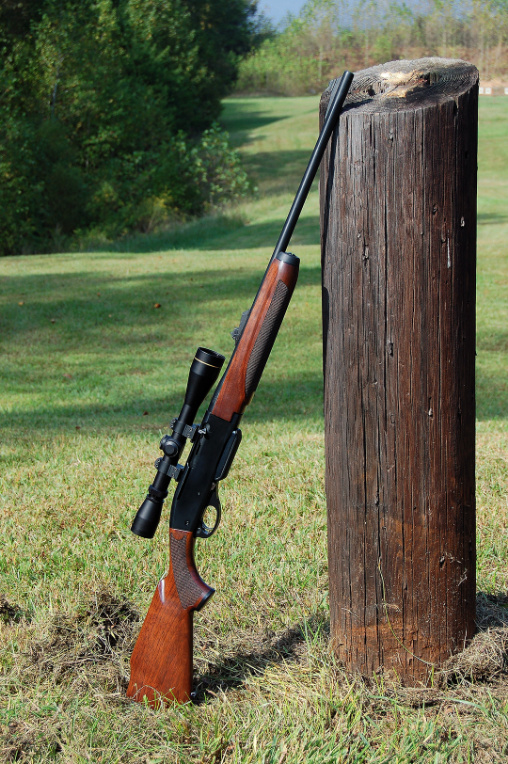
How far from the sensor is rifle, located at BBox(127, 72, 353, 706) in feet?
8.20

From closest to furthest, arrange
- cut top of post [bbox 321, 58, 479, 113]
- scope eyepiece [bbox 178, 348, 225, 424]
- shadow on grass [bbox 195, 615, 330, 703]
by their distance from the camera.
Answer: cut top of post [bbox 321, 58, 479, 113] < scope eyepiece [bbox 178, 348, 225, 424] < shadow on grass [bbox 195, 615, 330, 703]

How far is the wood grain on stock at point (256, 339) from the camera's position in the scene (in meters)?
2.45

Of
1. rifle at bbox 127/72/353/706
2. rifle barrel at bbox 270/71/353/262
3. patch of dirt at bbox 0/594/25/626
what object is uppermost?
rifle barrel at bbox 270/71/353/262

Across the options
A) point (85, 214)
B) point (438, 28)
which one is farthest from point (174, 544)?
point (438, 28)

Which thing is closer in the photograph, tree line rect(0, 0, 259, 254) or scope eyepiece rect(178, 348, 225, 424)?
scope eyepiece rect(178, 348, 225, 424)

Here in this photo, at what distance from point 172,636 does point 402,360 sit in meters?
1.19

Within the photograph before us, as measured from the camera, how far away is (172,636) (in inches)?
100

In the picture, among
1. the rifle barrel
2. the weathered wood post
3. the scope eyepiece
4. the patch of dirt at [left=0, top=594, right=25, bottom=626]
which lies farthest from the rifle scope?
the patch of dirt at [left=0, top=594, right=25, bottom=626]

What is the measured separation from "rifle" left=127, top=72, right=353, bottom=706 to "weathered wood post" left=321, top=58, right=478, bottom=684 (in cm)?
25

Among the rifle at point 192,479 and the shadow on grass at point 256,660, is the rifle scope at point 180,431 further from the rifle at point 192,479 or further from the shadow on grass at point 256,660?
the shadow on grass at point 256,660

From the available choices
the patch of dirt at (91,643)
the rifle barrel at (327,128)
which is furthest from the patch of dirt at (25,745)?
the rifle barrel at (327,128)

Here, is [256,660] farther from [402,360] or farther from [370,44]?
[370,44]

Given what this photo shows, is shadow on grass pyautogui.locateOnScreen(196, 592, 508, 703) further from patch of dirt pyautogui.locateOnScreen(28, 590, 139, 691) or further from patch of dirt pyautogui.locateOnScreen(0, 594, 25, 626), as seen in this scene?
patch of dirt pyautogui.locateOnScreen(0, 594, 25, 626)

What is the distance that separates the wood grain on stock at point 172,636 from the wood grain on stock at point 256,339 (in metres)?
0.48
